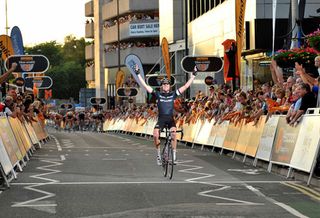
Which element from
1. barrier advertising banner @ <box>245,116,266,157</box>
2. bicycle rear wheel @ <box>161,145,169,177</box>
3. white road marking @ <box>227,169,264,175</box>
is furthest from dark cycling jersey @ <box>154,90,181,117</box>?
barrier advertising banner @ <box>245,116,266,157</box>

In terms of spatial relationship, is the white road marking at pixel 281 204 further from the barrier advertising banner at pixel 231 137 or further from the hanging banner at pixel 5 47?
the hanging banner at pixel 5 47

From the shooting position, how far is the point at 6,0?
56344 millimetres

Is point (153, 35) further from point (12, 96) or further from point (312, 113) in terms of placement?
point (312, 113)

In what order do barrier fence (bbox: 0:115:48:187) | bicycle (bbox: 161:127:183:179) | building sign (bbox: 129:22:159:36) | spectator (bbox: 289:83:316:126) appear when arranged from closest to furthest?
barrier fence (bbox: 0:115:48:187) < bicycle (bbox: 161:127:183:179) < spectator (bbox: 289:83:316:126) < building sign (bbox: 129:22:159:36)

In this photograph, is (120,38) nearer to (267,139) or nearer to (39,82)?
(39,82)

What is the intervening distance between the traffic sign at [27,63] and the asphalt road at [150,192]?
12.5 metres

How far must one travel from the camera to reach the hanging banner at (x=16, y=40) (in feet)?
117

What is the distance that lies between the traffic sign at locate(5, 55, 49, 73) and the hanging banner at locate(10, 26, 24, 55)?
1818mm

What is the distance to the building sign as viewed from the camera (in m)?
92.8

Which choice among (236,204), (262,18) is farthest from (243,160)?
(262,18)

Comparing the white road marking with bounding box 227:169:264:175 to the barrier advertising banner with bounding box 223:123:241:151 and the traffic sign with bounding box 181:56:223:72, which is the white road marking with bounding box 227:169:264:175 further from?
the traffic sign with bounding box 181:56:223:72

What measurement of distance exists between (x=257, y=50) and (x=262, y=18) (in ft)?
5.11

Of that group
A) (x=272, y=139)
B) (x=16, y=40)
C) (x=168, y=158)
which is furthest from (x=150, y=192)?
(x=16, y=40)

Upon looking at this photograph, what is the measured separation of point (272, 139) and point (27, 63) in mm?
16428
